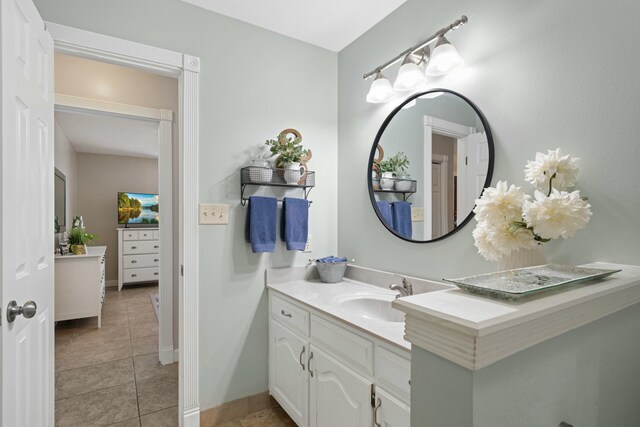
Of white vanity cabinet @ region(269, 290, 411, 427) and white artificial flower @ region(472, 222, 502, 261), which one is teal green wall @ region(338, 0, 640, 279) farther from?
white vanity cabinet @ region(269, 290, 411, 427)

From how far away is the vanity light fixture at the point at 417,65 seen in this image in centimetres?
149

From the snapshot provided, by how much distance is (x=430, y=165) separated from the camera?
1.69 meters

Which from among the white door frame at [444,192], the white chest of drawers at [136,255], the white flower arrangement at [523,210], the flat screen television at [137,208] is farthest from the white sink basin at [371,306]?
the flat screen television at [137,208]

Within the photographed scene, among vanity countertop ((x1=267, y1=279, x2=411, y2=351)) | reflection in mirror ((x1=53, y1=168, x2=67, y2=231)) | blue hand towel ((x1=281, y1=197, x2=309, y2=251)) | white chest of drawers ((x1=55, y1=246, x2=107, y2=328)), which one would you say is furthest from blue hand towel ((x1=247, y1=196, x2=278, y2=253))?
reflection in mirror ((x1=53, y1=168, x2=67, y2=231))

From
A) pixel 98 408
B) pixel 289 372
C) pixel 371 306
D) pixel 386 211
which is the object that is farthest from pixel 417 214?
pixel 98 408

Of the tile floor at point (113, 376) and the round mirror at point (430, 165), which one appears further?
the tile floor at point (113, 376)

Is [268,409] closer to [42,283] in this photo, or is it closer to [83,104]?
[42,283]

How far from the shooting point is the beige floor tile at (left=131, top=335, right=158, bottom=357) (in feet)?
9.64

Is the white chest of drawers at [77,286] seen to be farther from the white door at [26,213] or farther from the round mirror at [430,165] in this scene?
the round mirror at [430,165]

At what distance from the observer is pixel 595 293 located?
0.73 meters

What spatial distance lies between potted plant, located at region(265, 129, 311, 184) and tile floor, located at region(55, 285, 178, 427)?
1657 millimetres

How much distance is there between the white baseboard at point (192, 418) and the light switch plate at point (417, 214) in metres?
1.62

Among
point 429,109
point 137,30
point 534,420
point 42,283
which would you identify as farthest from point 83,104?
point 534,420

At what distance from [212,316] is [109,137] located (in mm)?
3976
